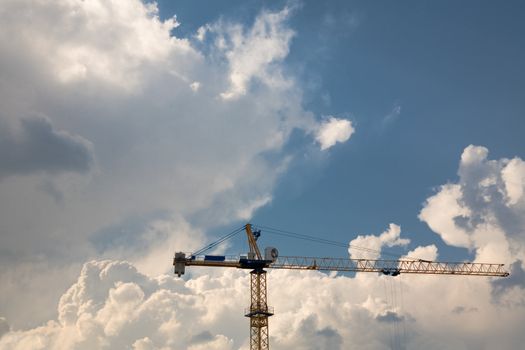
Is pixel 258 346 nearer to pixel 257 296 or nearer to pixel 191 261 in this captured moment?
pixel 257 296

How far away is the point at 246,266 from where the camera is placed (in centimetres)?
19225

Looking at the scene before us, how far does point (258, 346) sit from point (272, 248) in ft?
104

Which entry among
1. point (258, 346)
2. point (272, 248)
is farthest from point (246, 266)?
point (258, 346)

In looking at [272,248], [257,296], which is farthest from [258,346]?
[272,248]

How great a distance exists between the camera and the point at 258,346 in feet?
591

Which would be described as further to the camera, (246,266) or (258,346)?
(246,266)

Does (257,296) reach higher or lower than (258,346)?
higher

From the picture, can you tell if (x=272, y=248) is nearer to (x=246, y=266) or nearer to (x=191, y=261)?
(x=246, y=266)

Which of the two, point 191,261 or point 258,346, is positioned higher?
point 191,261

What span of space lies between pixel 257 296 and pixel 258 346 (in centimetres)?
1553

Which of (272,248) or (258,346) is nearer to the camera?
(258,346)

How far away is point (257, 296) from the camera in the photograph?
18725cm

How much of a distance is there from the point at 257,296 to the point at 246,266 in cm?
1069

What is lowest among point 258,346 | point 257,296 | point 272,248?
point 258,346
